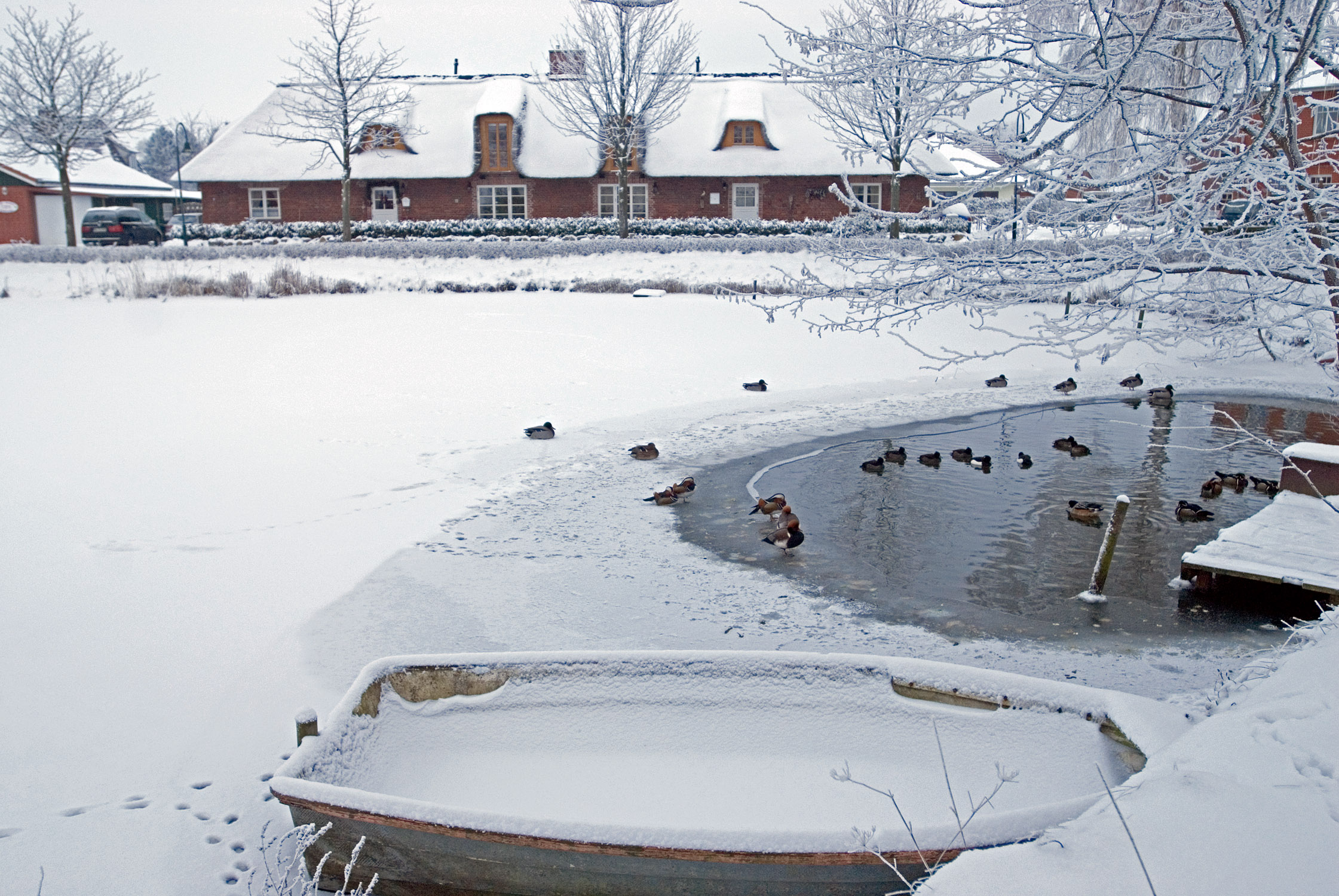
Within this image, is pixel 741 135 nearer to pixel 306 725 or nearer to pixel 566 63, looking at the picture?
pixel 566 63

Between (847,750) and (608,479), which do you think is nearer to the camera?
(847,750)

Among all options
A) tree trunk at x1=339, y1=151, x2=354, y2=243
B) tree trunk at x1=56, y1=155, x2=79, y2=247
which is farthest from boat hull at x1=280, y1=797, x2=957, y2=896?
tree trunk at x1=56, y1=155, x2=79, y2=247

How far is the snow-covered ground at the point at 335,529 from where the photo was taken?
4441 millimetres

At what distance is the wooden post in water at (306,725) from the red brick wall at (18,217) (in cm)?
4518

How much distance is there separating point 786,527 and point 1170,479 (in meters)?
5.15

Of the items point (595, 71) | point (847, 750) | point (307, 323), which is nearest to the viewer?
point (847, 750)

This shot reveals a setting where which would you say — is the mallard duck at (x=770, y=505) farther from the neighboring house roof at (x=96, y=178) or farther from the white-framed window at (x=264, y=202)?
the neighboring house roof at (x=96, y=178)

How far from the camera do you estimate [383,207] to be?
36.6 metres

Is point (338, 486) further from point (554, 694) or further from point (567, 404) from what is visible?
point (554, 694)

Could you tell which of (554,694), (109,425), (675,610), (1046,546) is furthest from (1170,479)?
(109,425)

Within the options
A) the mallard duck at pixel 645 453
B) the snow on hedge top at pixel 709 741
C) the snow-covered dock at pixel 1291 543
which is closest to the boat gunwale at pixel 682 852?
the snow on hedge top at pixel 709 741

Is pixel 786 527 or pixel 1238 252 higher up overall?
pixel 1238 252

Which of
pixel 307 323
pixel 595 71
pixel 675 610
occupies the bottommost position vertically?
pixel 675 610

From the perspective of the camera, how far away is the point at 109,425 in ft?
38.1
